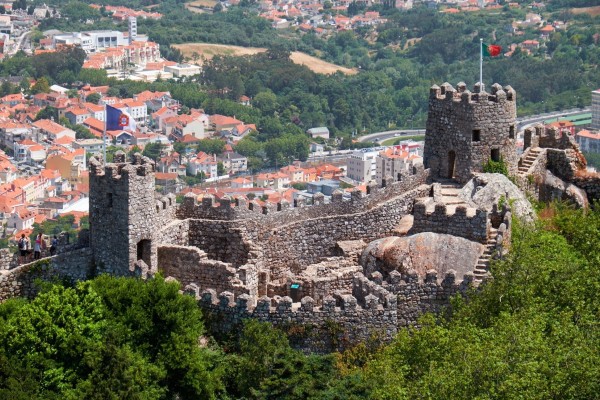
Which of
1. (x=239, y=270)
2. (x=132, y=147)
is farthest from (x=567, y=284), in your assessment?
(x=132, y=147)

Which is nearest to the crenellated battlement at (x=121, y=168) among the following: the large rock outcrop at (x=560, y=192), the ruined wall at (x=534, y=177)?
the ruined wall at (x=534, y=177)

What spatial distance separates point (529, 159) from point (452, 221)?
643 cm

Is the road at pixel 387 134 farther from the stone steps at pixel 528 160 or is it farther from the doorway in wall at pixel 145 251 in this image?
the doorway in wall at pixel 145 251

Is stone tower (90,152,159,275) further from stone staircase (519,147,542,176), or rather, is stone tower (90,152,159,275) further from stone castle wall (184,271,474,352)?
stone staircase (519,147,542,176)

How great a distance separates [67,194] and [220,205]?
121 meters

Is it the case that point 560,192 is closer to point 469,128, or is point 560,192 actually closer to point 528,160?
point 528,160

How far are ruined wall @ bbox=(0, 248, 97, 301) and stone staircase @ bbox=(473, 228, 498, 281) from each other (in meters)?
8.12

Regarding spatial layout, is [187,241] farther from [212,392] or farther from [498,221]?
[498,221]

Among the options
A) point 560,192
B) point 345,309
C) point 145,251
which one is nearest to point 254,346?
point 345,309

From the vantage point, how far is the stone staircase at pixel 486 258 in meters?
31.6

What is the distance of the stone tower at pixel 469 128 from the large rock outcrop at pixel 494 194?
0.77m

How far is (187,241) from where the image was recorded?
33469mm

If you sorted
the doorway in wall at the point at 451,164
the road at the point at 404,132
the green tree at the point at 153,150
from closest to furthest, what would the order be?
the doorway in wall at the point at 451,164, the road at the point at 404,132, the green tree at the point at 153,150

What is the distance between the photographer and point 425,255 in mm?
32281
